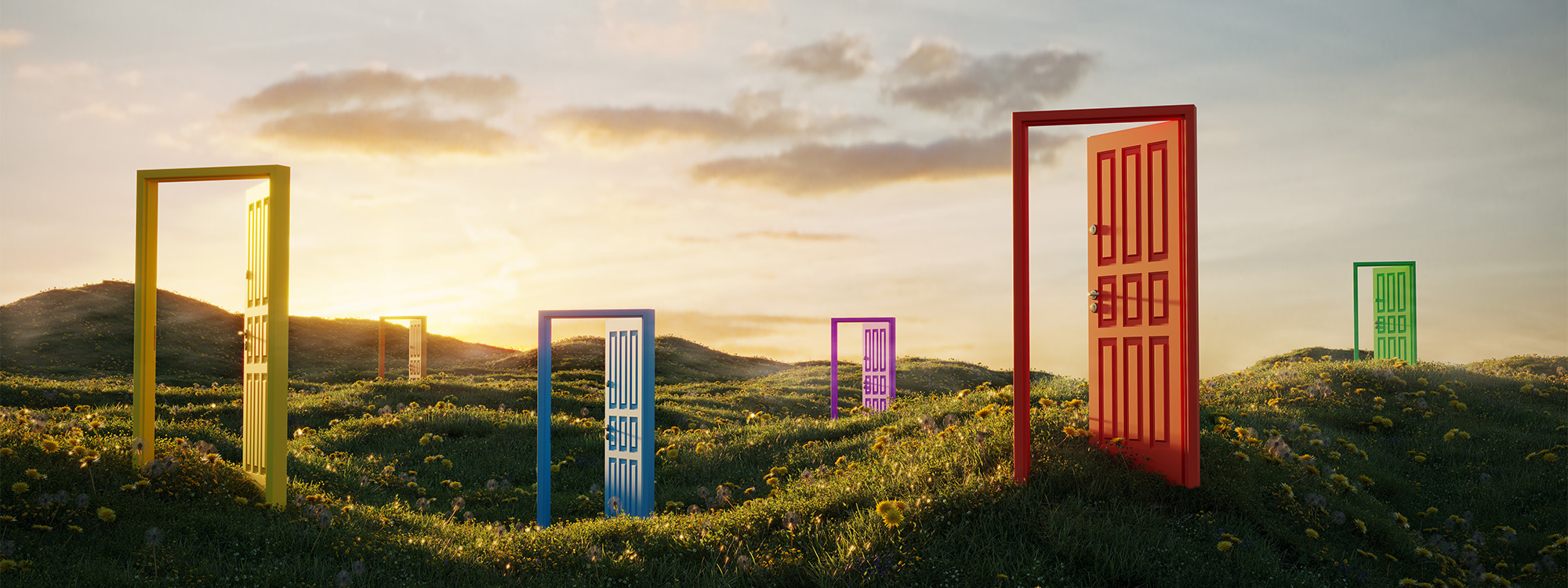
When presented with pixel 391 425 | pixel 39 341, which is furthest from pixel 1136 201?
pixel 39 341

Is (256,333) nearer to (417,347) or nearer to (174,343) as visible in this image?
(417,347)

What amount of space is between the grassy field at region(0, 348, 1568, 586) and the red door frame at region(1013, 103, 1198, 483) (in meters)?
0.49

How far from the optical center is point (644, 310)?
998 cm

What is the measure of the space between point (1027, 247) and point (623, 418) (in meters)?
5.38

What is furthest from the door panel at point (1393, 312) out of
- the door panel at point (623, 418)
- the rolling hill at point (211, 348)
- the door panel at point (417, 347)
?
the door panel at point (417, 347)

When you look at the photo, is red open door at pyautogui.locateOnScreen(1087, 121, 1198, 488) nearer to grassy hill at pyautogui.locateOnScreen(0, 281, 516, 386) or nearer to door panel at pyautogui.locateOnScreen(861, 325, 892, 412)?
door panel at pyautogui.locateOnScreen(861, 325, 892, 412)

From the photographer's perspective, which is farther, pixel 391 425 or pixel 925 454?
pixel 391 425

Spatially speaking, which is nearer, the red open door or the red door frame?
the red door frame

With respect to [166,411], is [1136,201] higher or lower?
higher

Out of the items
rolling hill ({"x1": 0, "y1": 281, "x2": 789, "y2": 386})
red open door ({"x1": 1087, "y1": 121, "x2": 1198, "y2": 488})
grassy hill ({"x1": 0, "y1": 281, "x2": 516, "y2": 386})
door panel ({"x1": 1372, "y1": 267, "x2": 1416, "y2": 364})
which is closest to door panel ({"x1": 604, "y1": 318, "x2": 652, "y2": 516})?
red open door ({"x1": 1087, "y1": 121, "x2": 1198, "y2": 488})

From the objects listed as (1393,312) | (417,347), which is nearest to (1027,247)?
(1393,312)

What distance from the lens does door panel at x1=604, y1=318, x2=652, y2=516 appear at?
1002 centimetres

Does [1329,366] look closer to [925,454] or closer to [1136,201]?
[1136,201]

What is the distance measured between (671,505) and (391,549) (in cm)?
325
